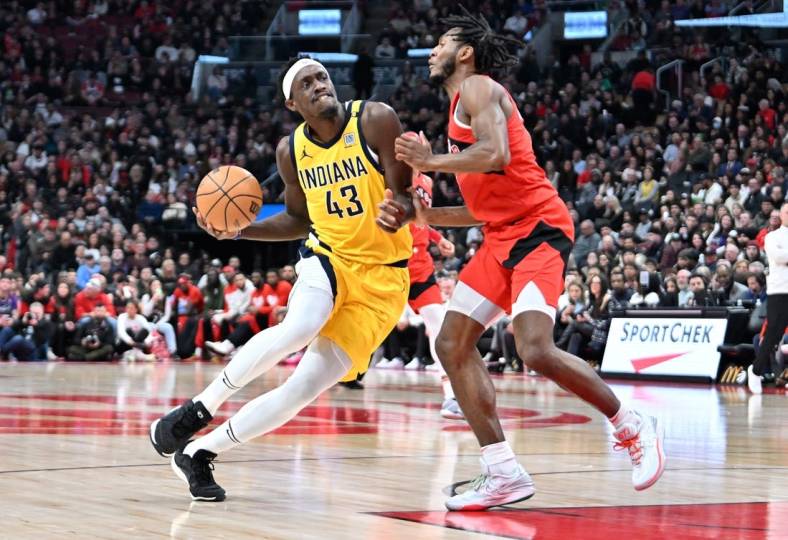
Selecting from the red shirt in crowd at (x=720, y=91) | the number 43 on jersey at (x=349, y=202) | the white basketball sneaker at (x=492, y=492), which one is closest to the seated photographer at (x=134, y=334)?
the red shirt in crowd at (x=720, y=91)

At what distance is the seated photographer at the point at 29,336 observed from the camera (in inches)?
695

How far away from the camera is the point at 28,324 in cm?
1802

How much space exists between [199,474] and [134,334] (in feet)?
46.1

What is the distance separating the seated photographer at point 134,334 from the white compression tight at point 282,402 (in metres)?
13.5

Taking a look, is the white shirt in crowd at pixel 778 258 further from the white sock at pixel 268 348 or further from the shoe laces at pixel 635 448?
the white sock at pixel 268 348

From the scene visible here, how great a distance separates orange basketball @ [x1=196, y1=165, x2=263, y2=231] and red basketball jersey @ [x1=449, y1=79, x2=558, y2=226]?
94 cm

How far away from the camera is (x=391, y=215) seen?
16.7ft

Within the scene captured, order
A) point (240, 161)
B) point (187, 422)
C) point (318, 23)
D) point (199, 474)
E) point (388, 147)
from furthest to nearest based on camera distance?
point (318, 23) → point (240, 161) → point (388, 147) → point (187, 422) → point (199, 474)

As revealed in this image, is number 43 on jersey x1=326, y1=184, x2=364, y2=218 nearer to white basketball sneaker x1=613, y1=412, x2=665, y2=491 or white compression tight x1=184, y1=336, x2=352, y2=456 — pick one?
white compression tight x1=184, y1=336, x2=352, y2=456

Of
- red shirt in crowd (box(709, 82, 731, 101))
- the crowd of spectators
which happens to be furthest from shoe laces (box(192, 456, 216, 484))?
red shirt in crowd (box(709, 82, 731, 101))

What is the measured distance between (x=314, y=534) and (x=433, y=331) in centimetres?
581

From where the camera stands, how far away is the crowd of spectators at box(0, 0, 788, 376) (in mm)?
16781

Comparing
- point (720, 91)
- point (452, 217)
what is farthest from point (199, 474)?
point (720, 91)

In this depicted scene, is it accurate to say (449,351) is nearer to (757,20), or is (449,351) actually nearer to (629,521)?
(629,521)
